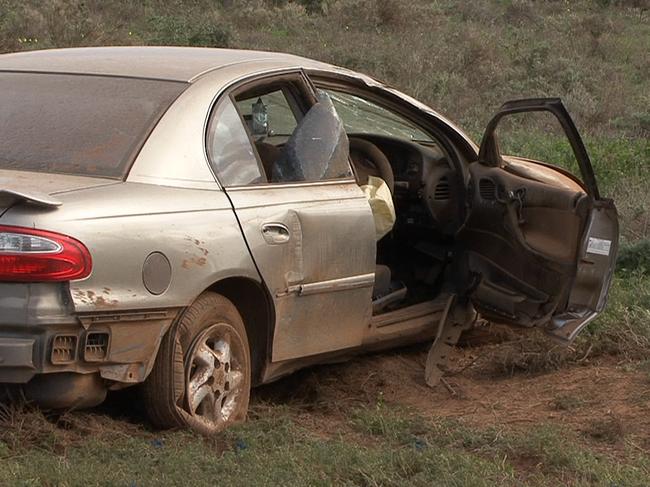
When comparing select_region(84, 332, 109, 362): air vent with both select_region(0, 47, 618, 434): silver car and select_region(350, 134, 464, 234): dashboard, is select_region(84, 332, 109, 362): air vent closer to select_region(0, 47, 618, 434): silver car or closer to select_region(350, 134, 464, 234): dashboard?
select_region(0, 47, 618, 434): silver car

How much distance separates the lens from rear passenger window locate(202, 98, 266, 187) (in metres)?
5.27

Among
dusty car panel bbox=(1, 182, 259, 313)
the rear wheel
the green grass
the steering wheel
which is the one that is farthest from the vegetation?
the steering wheel

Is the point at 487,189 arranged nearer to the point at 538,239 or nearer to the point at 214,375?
the point at 538,239

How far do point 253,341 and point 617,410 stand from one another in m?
1.62

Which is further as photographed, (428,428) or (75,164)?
(428,428)

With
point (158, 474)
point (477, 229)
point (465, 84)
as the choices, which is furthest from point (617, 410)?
point (465, 84)

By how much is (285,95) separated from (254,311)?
3.59 ft

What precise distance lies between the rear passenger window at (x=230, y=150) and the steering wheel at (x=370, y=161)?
4.45 ft

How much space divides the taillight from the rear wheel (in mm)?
607

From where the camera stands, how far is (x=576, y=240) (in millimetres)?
6469

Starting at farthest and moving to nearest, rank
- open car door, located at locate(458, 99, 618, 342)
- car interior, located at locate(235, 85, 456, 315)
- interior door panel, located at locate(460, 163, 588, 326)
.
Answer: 1. car interior, located at locate(235, 85, 456, 315)
2. interior door panel, located at locate(460, 163, 588, 326)
3. open car door, located at locate(458, 99, 618, 342)

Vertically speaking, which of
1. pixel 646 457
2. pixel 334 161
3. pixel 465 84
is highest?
pixel 334 161

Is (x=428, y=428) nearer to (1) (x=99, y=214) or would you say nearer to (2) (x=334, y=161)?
(2) (x=334, y=161)

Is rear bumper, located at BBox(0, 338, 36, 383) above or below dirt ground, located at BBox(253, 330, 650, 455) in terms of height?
above
